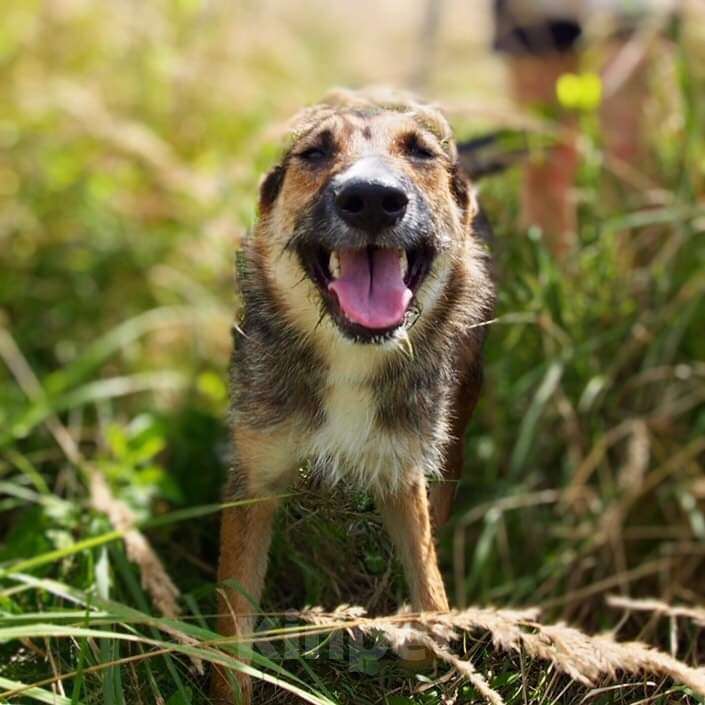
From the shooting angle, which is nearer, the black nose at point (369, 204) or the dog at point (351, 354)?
the black nose at point (369, 204)

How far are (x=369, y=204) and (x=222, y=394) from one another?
2.42 m

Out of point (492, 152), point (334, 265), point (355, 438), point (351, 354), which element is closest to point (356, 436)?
point (355, 438)

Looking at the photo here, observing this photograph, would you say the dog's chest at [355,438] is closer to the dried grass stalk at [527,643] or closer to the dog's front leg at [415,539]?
the dog's front leg at [415,539]

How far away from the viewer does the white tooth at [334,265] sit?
2.80 m

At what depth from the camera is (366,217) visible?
8.66 ft

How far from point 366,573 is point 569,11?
364cm

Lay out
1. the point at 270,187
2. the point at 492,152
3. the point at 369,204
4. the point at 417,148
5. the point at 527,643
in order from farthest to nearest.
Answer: the point at 492,152 < the point at 270,187 < the point at 417,148 < the point at 369,204 < the point at 527,643

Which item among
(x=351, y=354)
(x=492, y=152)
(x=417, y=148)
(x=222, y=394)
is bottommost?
(x=222, y=394)

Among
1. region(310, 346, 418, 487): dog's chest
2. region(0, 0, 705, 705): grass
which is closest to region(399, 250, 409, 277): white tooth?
region(310, 346, 418, 487): dog's chest

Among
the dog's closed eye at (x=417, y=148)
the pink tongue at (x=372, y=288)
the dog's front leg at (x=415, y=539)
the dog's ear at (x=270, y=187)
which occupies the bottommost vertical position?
the dog's front leg at (x=415, y=539)

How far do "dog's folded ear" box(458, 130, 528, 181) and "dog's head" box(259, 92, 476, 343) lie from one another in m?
1.06

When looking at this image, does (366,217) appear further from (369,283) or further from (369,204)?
(369,283)

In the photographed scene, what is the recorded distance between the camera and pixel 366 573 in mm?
3012

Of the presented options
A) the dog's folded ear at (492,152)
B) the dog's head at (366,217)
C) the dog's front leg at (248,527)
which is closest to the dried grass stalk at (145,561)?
the dog's front leg at (248,527)
